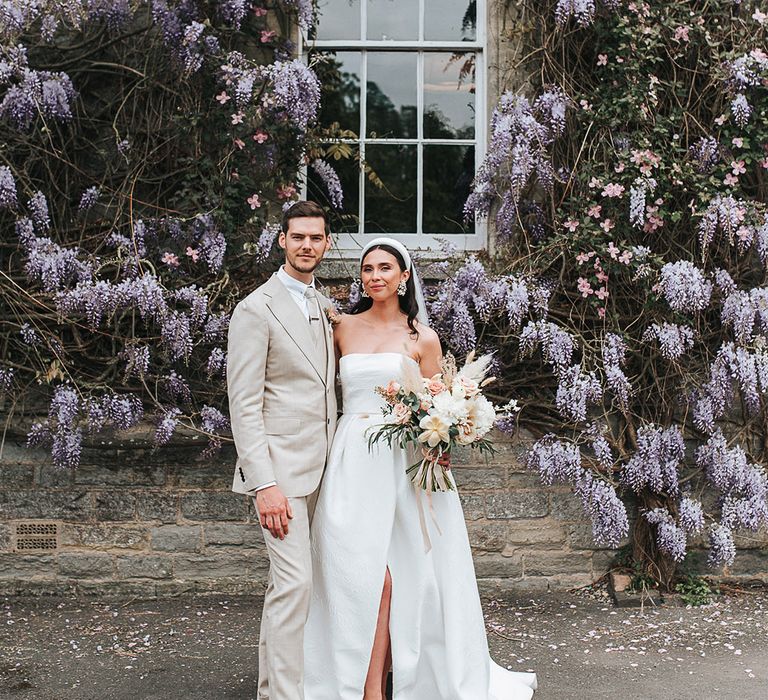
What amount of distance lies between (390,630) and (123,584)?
2292mm

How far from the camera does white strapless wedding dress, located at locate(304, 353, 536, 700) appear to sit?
3738 mm

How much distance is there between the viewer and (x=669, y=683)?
13.8 ft

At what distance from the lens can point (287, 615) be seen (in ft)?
11.4

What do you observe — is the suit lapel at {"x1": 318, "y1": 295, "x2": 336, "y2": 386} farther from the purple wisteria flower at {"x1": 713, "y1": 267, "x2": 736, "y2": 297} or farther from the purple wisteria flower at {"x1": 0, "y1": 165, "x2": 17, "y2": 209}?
the purple wisteria flower at {"x1": 713, "y1": 267, "x2": 736, "y2": 297}

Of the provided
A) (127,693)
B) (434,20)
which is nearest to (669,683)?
(127,693)

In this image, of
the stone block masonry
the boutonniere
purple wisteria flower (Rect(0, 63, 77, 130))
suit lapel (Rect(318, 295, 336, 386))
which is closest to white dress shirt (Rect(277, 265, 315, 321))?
suit lapel (Rect(318, 295, 336, 386))

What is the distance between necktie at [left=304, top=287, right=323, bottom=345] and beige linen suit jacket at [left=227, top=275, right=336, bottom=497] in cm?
5

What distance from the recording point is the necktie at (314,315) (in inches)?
148

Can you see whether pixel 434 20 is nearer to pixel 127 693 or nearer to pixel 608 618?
pixel 608 618

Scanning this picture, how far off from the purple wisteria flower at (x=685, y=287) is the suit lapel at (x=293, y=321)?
2.29 metres

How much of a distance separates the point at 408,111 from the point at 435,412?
2928 millimetres

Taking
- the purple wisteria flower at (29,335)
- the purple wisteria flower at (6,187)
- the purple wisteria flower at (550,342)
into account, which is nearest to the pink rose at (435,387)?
the purple wisteria flower at (550,342)

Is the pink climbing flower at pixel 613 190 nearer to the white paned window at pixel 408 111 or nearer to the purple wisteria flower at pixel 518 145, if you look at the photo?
the purple wisteria flower at pixel 518 145

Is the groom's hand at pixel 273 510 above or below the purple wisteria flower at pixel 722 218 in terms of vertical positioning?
below
